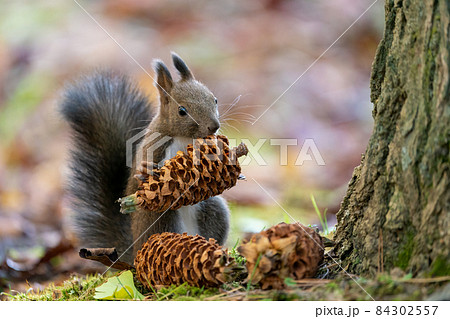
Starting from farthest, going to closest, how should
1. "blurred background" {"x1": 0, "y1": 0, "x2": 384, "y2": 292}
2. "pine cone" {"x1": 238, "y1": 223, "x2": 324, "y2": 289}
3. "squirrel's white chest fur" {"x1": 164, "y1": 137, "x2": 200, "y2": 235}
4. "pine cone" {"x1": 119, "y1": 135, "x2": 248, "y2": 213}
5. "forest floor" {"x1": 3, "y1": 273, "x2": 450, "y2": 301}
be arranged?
"blurred background" {"x1": 0, "y1": 0, "x2": 384, "y2": 292}, "squirrel's white chest fur" {"x1": 164, "y1": 137, "x2": 200, "y2": 235}, "pine cone" {"x1": 119, "y1": 135, "x2": 248, "y2": 213}, "pine cone" {"x1": 238, "y1": 223, "x2": 324, "y2": 289}, "forest floor" {"x1": 3, "y1": 273, "x2": 450, "y2": 301}

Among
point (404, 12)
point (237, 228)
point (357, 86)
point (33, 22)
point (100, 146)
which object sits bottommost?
point (237, 228)

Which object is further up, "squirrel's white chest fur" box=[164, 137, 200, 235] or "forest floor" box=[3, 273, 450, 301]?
"squirrel's white chest fur" box=[164, 137, 200, 235]

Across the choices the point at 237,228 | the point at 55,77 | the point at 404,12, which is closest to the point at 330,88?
the point at 237,228

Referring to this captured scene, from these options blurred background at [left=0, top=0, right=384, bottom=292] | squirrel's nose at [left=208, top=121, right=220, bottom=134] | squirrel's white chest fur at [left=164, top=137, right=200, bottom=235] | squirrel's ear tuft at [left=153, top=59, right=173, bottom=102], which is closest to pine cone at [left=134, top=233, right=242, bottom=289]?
squirrel's white chest fur at [left=164, top=137, right=200, bottom=235]

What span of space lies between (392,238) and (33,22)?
8.86ft

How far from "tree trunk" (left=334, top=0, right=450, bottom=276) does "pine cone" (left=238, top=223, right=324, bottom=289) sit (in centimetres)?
12

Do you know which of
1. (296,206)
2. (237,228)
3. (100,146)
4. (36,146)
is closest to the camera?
(100,146)

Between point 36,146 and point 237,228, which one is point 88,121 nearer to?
point 237,228

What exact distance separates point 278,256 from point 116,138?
909 millimetres

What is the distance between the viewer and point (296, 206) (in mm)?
2301

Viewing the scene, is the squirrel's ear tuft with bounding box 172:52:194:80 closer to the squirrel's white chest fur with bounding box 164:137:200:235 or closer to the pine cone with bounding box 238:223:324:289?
the squirrel's white chest fur with bounding box 164:137:200:235

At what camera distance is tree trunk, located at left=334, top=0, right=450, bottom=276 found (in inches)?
32.3

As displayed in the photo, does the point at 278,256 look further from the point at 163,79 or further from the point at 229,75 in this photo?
the point at 229,75

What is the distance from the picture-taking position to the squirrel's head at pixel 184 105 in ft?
5.19
